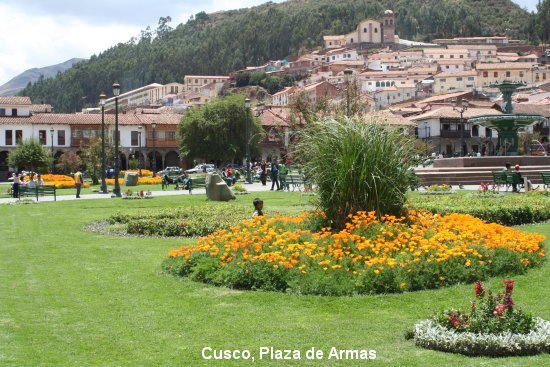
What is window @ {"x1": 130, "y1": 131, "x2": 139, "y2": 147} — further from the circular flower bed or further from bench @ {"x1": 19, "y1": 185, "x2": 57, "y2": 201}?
the circular flower bed

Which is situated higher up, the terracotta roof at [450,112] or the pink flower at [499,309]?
the terracotta roof at [450,112]

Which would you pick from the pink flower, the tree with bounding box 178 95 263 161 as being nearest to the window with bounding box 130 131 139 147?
the tree with bounding box 178 95 263 161

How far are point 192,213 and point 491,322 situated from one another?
11.2 meters

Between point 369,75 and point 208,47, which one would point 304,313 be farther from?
point 208,47

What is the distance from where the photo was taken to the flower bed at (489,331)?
5496 mm

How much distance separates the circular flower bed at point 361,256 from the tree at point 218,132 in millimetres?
50963

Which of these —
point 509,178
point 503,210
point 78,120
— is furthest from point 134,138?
point 503,210

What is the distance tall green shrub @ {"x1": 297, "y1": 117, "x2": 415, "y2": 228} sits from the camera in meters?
9.92

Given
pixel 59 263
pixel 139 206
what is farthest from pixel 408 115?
pixel 59 263

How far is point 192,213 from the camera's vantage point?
16.3m

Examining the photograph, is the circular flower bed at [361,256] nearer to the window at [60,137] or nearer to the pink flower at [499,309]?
the pink flower at [499,309]

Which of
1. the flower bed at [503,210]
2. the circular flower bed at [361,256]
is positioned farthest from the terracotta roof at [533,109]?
the circular flower bed at [361,256]

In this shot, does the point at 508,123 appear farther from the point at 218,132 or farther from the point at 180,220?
the point at 218,132

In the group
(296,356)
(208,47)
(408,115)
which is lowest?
(296,356)
